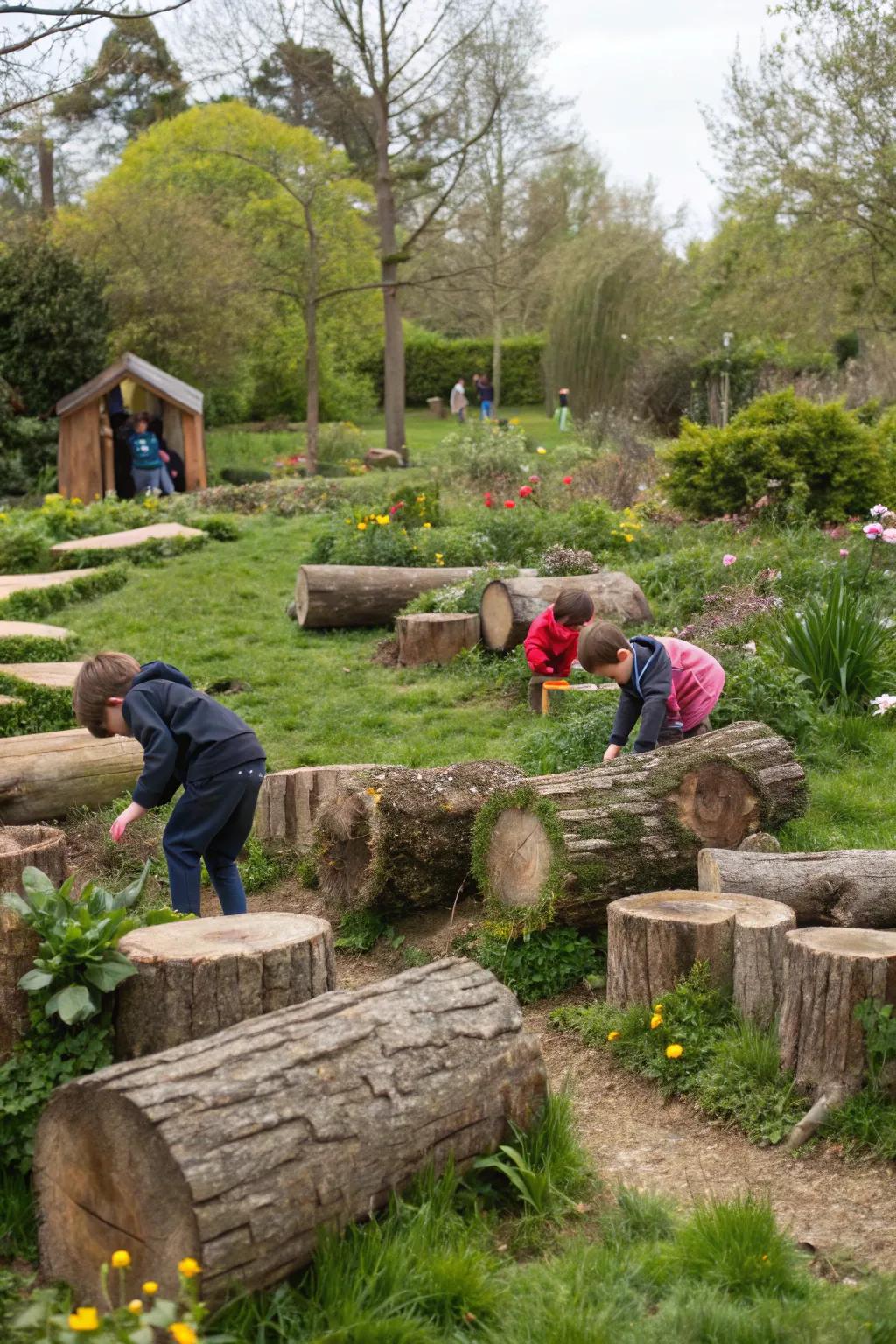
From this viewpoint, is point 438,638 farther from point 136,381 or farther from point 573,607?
point 136,381

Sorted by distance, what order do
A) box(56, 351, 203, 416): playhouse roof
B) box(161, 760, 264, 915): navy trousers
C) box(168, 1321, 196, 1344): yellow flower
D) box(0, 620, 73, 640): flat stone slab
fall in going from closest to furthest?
1. box(168, 1321, 196, 1344): yellow flower
2. box(161, 760, 264, 915): navy trousers
3. box(0, 620, 73, 640): flat stone slab
4. box(56, 351, 203, 416): playhouse roof

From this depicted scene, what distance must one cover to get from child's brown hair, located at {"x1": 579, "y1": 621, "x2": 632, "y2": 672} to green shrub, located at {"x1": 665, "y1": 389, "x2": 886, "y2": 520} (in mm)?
6115

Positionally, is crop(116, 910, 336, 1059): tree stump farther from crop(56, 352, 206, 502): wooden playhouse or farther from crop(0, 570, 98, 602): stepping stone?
crop(56, 352, 206, 502): wooden playhouse

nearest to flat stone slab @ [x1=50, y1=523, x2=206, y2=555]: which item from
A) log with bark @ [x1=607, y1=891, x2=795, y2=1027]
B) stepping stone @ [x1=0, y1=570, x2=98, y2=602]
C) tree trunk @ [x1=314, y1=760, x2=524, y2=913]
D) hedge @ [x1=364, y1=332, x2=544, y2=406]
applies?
stepping stone @ [x1=0, y1=570, x2=98, y2=602]

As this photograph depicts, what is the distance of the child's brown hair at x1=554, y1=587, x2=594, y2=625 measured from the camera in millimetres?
7531

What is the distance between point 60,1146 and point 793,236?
79.6ft

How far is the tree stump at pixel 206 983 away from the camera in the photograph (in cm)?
346

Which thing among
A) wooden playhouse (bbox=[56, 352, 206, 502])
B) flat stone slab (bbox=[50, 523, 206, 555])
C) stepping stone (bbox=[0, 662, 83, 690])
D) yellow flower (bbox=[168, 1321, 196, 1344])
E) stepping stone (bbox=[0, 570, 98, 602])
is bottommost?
yellow flower (bbox=[168, 1321, 196, 1344])

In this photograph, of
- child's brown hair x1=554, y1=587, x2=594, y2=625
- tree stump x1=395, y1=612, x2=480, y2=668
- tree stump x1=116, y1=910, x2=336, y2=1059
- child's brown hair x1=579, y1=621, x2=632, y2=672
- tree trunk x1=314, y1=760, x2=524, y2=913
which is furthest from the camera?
tree stump x1=395, y1=612, x2=480, y2=668

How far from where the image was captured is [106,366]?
70.4 ft

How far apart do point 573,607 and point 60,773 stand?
3118 millimetres

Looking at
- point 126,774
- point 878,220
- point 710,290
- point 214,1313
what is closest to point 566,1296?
point 214,1313

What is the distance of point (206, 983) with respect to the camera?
136 inches

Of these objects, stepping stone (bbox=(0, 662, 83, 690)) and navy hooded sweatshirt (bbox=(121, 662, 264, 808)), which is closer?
navy hooded sweatshirt (bbox=(121, 662, 264, 808))
